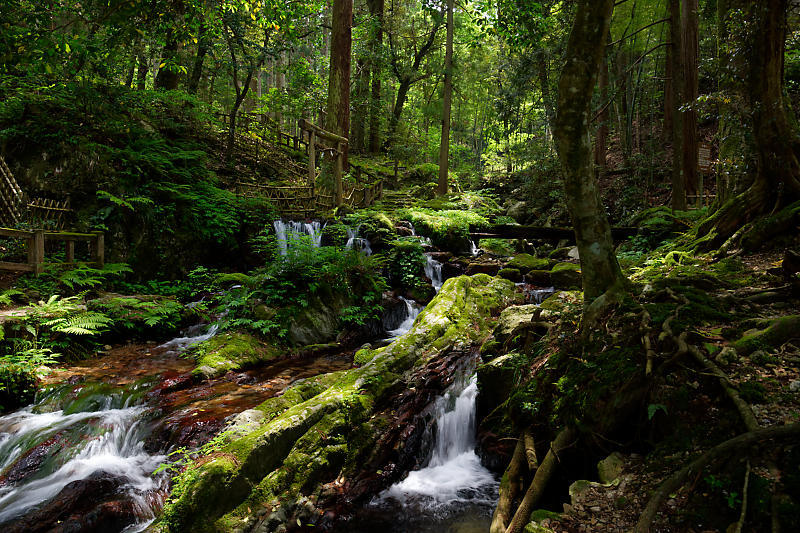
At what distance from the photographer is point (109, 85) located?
1243cm

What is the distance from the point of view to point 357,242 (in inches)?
485

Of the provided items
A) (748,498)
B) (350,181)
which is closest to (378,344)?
(748,498)

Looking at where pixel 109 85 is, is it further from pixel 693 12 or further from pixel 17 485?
pixel 693 12

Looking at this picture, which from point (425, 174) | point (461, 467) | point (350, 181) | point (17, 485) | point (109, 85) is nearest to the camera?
point (17, 485)

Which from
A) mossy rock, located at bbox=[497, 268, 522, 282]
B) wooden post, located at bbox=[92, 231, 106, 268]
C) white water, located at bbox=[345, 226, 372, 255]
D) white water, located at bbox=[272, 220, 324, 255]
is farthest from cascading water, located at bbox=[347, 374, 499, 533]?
wooden post, located at bbox=[92, 231, 106, 268]

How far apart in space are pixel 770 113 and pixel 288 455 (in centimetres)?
760

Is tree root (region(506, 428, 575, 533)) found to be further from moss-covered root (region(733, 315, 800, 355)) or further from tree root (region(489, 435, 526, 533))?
moss-covered root (region(733, 315, 800, 355))

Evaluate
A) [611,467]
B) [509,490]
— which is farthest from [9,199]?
[611,467]

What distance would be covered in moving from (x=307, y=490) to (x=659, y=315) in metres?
3.99

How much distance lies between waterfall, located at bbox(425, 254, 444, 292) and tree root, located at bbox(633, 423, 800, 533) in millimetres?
9096

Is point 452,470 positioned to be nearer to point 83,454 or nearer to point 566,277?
point 83,454

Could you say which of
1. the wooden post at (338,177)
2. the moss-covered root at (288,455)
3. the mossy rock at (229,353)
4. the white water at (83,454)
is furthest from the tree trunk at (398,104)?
the white water at (83,454)

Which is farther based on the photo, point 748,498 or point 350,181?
point 350,181

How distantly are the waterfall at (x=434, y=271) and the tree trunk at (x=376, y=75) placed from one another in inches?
546
